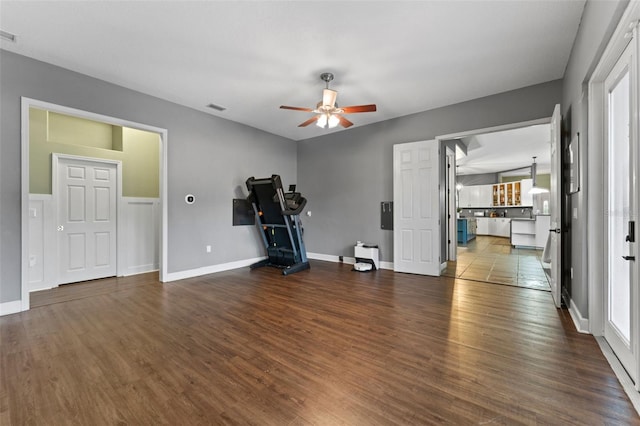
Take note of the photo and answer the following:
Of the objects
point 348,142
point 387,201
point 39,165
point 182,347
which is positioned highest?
point 348,142

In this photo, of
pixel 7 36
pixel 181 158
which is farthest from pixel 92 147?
pixel 7 36

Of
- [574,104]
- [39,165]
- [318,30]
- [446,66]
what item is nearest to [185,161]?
[39,165]

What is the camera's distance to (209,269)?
189 inches

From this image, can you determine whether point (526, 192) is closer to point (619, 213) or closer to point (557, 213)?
point (557, 213)

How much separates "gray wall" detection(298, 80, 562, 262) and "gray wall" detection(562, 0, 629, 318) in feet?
2.23

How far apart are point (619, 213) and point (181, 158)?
211 inches

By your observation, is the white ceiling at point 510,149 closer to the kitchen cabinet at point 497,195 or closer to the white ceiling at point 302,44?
the kitchen cabinet at point 497,195

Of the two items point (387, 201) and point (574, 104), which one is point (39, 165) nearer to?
point (387, 201)

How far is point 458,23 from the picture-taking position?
2496 millimetres

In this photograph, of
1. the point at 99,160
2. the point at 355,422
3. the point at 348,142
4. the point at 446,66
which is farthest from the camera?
the point at 348,142

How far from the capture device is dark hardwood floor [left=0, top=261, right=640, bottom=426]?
145 centimetres

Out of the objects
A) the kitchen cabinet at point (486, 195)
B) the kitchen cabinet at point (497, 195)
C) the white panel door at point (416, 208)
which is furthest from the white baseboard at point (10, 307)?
the kitchen cabinet at point (486, 195)

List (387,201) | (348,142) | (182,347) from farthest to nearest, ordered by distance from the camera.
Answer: (348,142) < (387,201) < (182,347)

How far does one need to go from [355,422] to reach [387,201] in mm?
4190
